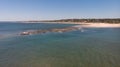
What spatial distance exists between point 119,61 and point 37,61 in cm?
696

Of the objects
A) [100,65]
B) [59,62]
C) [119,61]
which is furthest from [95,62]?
[59,62]

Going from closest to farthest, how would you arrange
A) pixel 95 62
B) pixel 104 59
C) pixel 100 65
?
pixel 100 65 → pixel 95 62 → pixel 104 59

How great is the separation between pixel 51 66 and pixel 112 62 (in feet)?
16.4

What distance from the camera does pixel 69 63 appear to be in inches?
537

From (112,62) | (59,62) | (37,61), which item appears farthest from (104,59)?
(37,61)

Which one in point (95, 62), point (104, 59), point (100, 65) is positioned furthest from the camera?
point (104, 59)

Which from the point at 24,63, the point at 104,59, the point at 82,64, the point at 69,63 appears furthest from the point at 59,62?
the point at 104,59

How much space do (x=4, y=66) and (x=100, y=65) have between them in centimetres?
762

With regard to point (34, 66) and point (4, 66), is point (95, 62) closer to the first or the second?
point (34, 66)

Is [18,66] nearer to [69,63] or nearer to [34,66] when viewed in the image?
[34,66]

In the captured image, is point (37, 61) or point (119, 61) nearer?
point (119, 61)

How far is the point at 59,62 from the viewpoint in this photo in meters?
14.0

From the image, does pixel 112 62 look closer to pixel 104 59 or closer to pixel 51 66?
pixel 104 59

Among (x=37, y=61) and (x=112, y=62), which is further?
(x=37, y=61)
